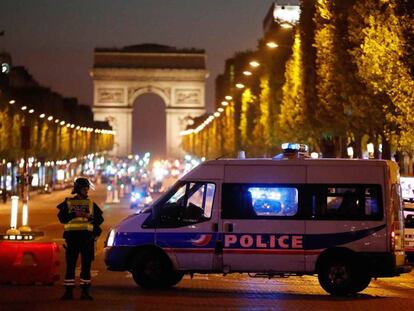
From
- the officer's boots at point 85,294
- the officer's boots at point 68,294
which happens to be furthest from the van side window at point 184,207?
the officer's boots at point 68,294

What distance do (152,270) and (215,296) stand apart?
131cm

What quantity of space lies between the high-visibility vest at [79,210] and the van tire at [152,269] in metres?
1.81

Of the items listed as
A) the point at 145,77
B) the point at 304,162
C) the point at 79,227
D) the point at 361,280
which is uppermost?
the point at 145,77

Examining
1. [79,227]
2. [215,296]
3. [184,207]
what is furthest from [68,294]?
[184,207]

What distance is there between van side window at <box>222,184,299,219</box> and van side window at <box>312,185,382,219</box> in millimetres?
355

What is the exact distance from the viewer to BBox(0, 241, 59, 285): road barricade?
63.8 ft

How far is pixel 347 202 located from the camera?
18.8m

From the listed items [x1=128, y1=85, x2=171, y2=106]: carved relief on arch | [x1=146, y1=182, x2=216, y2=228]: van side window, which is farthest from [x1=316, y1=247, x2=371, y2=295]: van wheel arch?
[x1=128, y1=85, x2=171, y2=106]: carved relief on arch

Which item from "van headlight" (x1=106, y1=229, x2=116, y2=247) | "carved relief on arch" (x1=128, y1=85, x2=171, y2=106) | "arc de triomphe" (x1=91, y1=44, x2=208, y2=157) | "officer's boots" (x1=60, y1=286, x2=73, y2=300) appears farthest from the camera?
"carved relief on arch" (x1=128, y1=85, x2=171, y2=106)

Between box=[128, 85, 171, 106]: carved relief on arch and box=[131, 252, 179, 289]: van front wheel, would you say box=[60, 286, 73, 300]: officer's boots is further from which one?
box=[128, 85, 171, 106]: carved relief on arch

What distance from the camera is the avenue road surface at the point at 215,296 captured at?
1652 cm

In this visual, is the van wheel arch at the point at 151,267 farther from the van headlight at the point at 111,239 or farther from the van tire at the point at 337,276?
the van tire at the point at 337,276

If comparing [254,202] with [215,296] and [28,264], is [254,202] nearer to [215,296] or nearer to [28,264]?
[215,296]

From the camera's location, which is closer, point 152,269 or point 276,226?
point 276,226
